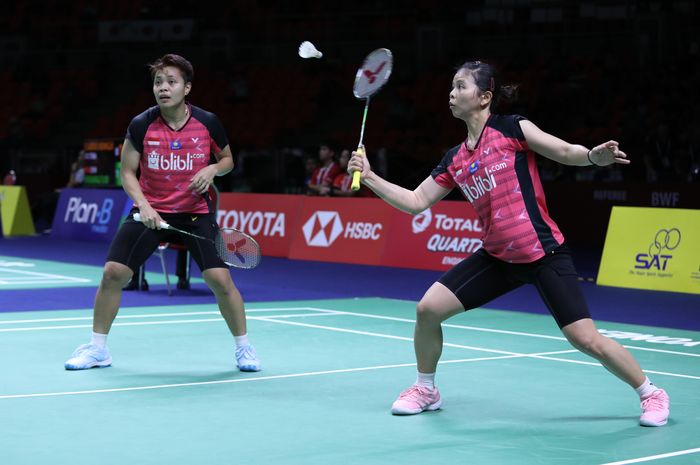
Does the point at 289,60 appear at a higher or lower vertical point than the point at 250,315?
higher

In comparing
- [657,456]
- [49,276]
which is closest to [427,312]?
[657,456]

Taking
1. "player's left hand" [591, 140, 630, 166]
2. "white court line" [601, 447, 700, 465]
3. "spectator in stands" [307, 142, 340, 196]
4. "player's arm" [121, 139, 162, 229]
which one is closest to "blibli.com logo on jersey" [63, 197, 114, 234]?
"spectator in stands" [307, 142, 340, 196]

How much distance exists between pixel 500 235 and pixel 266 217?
38.5 feet

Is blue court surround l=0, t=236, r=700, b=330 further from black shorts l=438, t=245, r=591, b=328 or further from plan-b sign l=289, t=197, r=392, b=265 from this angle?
black shorts l=438, t=245, r=591, b=328

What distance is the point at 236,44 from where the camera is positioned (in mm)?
31797

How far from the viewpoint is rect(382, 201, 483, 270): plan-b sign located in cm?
1455

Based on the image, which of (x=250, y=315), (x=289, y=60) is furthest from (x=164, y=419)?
(x=289, y=60)

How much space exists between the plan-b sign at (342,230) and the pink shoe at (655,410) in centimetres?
974

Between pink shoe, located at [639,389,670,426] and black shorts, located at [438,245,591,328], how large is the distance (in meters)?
0.56

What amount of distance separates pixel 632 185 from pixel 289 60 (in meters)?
14.1

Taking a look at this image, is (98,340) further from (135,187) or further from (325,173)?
(325,173)

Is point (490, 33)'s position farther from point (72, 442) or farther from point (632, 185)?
point (72, 442)

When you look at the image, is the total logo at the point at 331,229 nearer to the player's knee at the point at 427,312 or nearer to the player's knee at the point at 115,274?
the player's knee at the point at 115,274

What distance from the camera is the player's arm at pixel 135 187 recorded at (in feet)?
23.9
